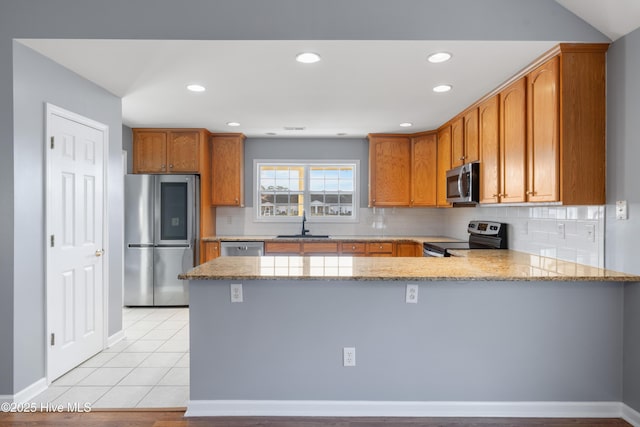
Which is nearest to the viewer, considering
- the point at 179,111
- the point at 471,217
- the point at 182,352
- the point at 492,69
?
the point at 492,69

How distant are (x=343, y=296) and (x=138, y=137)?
12.2ft

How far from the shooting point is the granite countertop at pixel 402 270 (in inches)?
81.1

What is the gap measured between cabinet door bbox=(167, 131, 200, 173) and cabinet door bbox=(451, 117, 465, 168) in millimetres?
3035

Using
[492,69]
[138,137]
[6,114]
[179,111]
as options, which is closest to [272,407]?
[6,114]

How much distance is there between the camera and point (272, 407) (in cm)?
220

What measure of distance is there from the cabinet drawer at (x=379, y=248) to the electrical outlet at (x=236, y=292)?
2.66 meters

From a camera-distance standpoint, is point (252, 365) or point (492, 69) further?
point (492, 69)

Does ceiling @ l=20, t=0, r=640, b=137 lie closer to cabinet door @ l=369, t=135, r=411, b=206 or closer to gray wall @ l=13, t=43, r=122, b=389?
gray wall @ l=13, t=43, r=122, b=389

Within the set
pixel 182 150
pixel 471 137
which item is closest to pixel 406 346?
pixel 471 137

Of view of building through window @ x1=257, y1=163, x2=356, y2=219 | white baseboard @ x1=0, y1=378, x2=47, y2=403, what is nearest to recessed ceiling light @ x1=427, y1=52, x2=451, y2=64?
view of building through window @ x1=257, y1=163, x2=356, y2=219

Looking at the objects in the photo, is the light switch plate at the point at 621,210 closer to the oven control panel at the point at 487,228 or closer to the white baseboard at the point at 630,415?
the white baseboard at the point at 630,415

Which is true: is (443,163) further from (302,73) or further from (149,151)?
(149,151)

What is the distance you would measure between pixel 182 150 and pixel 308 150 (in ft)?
5.49

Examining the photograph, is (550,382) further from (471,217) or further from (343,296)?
(471,217)
